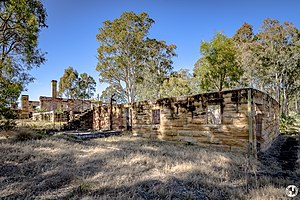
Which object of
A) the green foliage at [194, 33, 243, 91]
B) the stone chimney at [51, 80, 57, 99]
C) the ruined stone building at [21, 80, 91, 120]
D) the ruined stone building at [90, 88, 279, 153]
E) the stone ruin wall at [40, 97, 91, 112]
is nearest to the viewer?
the ruined stone building at [90, 88, 279, 153]

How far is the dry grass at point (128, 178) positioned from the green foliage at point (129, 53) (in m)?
14.6

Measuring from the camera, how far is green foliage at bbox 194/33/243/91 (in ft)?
48.9

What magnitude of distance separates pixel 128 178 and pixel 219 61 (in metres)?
14.3

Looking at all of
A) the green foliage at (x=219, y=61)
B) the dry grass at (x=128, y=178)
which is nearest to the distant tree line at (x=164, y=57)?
the green foliage at (x=219, y=61)

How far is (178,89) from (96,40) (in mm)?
10566

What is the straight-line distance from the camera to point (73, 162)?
14.6 feet

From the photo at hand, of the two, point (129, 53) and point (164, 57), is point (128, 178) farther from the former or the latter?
point (164, 57)

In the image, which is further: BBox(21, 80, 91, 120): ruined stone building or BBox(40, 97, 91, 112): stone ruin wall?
BBox(40, 97, 91, 112): stone ruin wall

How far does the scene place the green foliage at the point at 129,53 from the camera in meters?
18.0

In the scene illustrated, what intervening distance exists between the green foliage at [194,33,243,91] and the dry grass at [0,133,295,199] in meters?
11.9

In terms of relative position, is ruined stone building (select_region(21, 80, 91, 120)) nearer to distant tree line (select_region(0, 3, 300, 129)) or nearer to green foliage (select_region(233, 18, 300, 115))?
distant tree line (select_region(0, 3, 300, 129))

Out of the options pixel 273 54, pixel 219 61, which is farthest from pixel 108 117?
pixel 273 54

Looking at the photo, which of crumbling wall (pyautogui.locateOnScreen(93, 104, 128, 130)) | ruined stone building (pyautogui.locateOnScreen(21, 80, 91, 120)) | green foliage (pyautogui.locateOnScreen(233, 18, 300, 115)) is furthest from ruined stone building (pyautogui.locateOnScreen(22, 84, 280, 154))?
ruined stone building (pyautogui.locateOnScreen(21, 80, 91, 120))

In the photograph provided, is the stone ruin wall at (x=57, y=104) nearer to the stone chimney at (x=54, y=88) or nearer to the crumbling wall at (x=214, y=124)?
the stone chimney at (x=54, y=88)
